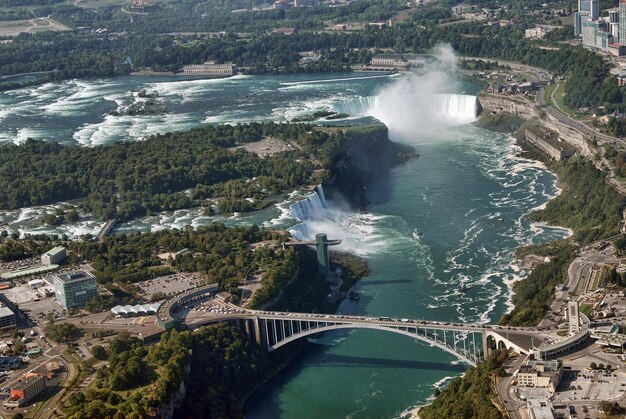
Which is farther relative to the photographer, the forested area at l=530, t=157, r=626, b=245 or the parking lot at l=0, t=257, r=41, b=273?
the forested area at l=530, t=157, r=626, b=245

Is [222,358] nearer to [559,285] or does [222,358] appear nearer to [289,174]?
[559,285]

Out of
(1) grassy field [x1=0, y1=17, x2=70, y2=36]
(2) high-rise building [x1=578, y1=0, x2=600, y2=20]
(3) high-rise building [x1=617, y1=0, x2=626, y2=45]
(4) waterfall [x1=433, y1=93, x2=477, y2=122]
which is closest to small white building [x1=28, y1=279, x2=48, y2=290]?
(4) waterfall [x1=433, y1=93, x2=477, y2=122]

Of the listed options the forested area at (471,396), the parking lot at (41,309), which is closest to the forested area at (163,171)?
the parking lot at (41,309)

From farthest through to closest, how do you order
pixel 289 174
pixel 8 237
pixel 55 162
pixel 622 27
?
1. pixel 622 27
2. pixel 55 162
3. pixel 289 174
4. pixel 8 237

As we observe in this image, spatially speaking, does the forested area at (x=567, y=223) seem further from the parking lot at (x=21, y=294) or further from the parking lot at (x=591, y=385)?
the parking lot at (x=21, y=294)

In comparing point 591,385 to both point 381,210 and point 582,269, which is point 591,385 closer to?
point 582,269

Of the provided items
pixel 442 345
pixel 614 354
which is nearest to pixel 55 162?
pixel 442 345

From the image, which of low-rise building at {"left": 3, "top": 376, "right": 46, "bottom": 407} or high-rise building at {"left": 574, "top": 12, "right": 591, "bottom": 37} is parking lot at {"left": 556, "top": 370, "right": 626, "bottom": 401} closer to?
low-rise building at {"left": 3, "top": 376, "right": 46, "bottom": 407}
